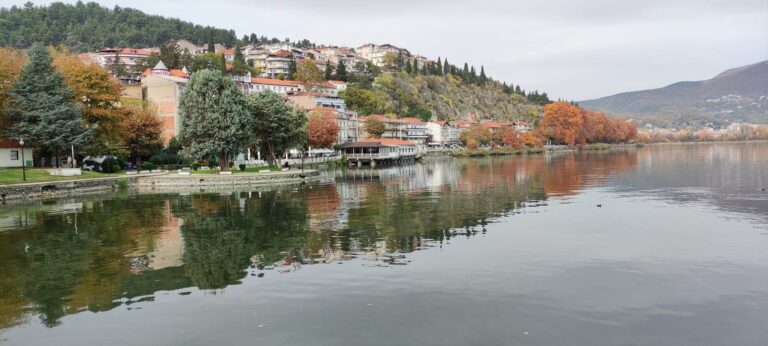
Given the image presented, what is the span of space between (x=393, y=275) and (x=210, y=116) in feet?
149

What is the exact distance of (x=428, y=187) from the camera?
5053 cm

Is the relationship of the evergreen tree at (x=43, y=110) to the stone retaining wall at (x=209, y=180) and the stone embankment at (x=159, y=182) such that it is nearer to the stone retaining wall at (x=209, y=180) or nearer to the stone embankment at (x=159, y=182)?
the stone embankment at (x=159, y=182)

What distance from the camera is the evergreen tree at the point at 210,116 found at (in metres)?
58.4

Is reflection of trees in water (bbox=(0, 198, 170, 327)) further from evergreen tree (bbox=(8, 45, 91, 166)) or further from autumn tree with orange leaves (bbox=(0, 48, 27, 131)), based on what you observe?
autumn tree with orange leaves (bbox=(0, 48, 27, 131))

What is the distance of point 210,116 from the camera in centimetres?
5803

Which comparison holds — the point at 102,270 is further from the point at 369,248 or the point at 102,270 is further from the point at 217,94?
the point at 217,94

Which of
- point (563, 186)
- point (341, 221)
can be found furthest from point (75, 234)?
point (563, 186)

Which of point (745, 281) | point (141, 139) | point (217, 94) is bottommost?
point (745, 281)

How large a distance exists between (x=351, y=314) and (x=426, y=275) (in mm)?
4323

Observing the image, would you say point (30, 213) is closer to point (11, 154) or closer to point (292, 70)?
point (11, 154)

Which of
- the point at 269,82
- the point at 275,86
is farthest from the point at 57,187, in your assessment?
the point at 275,86

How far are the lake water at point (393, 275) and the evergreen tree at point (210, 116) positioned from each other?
24.3m

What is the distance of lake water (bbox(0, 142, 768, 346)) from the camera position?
12.6 meters

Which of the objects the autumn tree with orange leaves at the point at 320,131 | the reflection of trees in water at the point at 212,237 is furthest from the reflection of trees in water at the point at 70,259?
the autumn tree with orange leaves at the point at 320,131
